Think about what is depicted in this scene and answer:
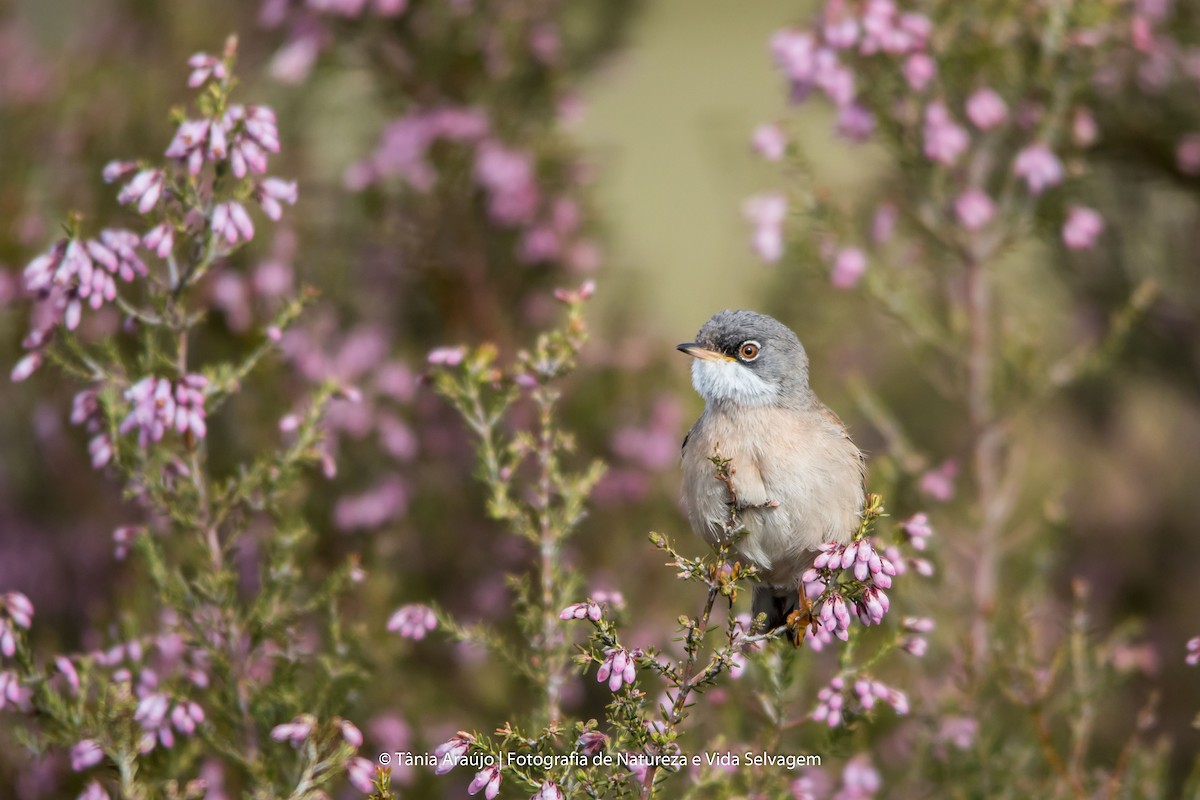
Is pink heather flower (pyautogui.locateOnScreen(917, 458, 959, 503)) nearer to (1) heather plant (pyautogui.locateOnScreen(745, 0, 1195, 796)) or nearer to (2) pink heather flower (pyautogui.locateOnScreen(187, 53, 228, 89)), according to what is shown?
(1) heather plant (pyautogui.locateOnScreen(745, 0, 1195, 796))

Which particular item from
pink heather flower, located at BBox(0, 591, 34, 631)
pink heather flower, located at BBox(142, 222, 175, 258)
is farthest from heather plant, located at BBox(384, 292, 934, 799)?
pink heather flower, located at BBox(0, 591, 34, 631)

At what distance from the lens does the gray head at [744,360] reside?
338cm

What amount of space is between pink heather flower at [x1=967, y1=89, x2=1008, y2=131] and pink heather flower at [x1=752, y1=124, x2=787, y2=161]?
703 mm

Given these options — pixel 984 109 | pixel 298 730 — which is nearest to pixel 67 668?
pixel 298 730

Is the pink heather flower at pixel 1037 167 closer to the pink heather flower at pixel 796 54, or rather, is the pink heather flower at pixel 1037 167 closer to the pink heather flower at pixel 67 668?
the pink heather flower at pixel 796 54

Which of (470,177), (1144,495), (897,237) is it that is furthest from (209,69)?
(1144,495)

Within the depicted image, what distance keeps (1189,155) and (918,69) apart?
169cm

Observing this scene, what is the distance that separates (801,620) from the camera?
2.99 meters

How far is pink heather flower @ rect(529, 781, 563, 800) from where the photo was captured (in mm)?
2453

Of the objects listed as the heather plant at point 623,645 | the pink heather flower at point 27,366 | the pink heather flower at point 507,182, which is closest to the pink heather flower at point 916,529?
the heather plant at point 623,645

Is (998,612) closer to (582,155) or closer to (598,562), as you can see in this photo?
(598,562)

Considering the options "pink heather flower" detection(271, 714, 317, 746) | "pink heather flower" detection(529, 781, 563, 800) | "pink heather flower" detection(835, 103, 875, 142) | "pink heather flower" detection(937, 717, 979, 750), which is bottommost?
"pink heather flower" detection(529, 781, 563, 800)

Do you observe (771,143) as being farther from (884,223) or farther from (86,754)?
(86,754)

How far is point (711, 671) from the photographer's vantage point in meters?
2.47
